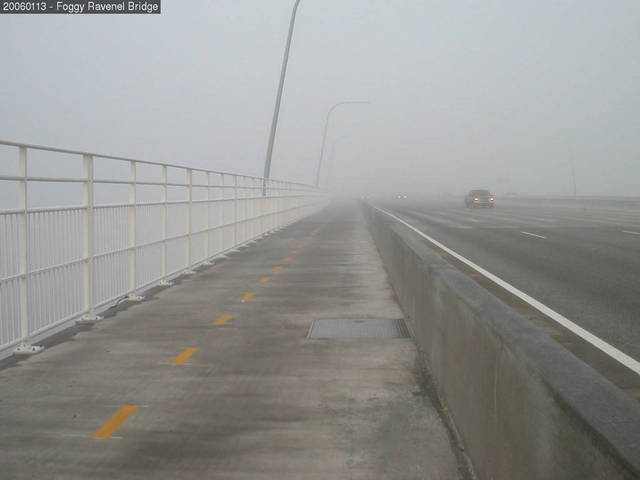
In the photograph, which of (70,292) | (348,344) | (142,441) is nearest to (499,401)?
(142,441)

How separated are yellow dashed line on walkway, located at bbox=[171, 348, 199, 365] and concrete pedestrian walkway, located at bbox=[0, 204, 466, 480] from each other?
0.02 m

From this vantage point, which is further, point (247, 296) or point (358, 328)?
point (247, 296)

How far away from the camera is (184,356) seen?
287 inches

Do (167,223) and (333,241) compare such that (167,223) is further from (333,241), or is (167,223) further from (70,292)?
(333,241)

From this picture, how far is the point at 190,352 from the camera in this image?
7453mm

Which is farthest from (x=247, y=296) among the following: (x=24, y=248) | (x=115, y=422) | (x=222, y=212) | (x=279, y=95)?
(x=279, y=95)

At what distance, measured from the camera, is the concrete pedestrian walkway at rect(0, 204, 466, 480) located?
4.52m

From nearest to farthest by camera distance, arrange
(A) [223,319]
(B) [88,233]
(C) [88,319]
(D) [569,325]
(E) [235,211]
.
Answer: (D) [569,325], (B) [88,233], (C) [88,319], (A) [223,319], (E) [235,211]

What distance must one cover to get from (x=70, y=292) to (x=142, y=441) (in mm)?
4046

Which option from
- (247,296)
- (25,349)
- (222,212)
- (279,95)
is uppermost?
(279,95)

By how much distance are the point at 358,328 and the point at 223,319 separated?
1.84 metres

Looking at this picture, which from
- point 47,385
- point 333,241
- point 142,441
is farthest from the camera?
point 333,241

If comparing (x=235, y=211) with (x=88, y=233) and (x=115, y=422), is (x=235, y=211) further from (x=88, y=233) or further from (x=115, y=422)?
(x=115, y=422)

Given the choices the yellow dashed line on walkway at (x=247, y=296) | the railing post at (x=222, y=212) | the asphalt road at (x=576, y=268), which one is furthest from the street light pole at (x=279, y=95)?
the yellow dashed line on walkway at (x=247, y=296)
